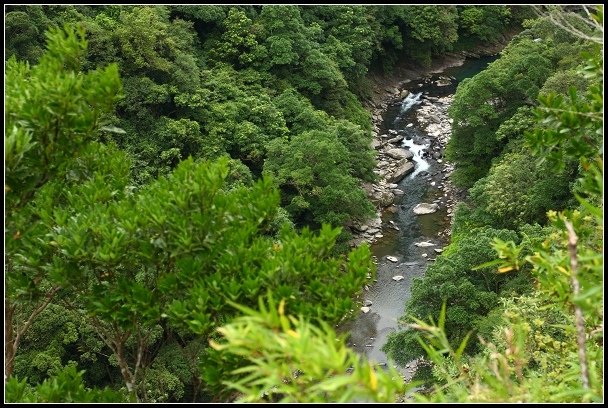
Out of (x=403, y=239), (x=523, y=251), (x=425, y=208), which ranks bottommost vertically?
(x=403, y=239)

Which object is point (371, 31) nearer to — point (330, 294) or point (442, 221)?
point (442, 221)

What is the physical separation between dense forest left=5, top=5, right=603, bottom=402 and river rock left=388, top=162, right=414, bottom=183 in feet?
5.18

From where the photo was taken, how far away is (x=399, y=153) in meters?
24.6

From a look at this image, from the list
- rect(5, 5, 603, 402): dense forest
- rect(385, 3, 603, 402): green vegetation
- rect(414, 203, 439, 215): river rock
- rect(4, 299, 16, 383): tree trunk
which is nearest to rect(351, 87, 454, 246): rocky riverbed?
rect(414, 203, 439, 215): river rock

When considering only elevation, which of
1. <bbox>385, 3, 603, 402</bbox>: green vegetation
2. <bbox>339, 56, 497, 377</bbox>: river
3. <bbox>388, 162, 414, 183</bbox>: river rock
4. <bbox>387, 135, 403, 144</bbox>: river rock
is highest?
<bbox>385, 3, 603, 402</bbox>: green vegetation

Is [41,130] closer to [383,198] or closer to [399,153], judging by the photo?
[383,198]

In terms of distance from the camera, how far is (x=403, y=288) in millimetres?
16766

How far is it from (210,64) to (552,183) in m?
13.5

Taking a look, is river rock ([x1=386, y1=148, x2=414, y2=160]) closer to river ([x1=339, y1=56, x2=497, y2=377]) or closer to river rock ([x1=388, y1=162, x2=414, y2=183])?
river ([x1=339, y1=56, x2=497, y2=377])

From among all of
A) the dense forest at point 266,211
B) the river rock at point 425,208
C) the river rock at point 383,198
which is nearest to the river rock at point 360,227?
the dense forest at point 266,211

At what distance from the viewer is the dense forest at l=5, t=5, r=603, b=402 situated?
318 cm

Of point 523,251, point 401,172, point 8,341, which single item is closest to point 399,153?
point 401,172

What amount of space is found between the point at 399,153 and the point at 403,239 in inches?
251

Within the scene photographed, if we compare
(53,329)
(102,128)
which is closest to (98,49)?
(53,329)
